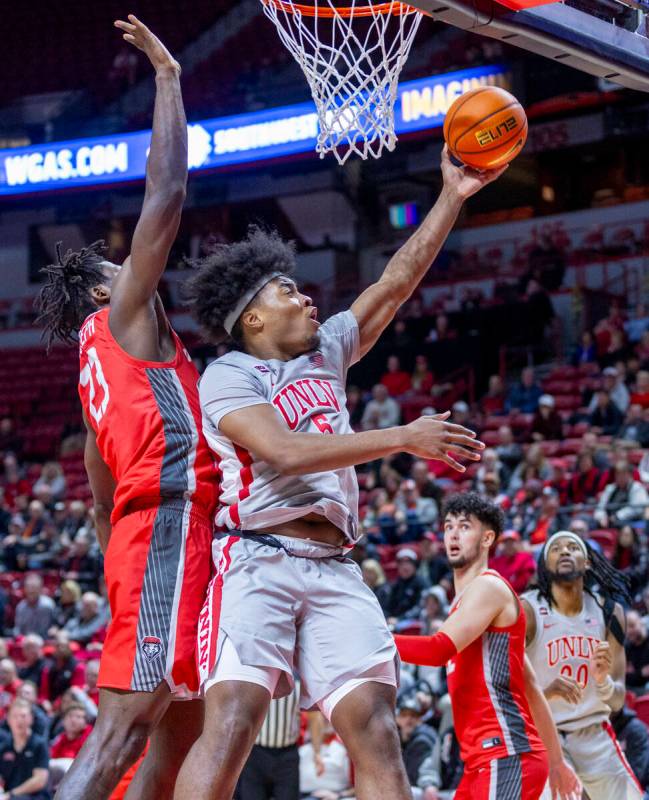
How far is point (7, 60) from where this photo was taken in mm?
25391

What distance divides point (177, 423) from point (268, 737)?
478 cm

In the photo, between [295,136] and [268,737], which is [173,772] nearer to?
[268,737]

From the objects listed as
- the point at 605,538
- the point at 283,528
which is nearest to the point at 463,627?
the point at 283,528

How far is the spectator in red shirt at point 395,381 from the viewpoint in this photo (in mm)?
18359

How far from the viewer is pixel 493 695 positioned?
470 centimetres

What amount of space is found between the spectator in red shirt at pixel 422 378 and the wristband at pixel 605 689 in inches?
490

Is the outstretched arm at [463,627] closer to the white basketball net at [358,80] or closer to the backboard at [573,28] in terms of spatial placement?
the white basketball net at [358,80]

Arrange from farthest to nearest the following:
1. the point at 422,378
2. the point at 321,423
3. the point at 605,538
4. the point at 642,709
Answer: the point at 422,378, the point at 605,538, the point at 642,709, the point at 321,423

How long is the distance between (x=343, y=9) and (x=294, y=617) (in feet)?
11.5

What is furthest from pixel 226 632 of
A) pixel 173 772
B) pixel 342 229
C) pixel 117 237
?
pixel 117 237

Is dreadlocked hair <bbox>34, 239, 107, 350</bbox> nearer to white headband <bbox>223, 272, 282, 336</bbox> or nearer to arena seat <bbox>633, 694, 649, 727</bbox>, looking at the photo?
white headband <bbox>223, 272, 282, 336</bbox>

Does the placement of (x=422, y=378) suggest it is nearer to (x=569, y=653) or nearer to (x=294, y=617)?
(x=569, y=653)

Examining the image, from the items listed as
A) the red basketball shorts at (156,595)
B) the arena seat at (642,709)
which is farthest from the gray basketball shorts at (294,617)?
the arena seat at (642,709)

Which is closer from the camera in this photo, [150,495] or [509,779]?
[150,495]
